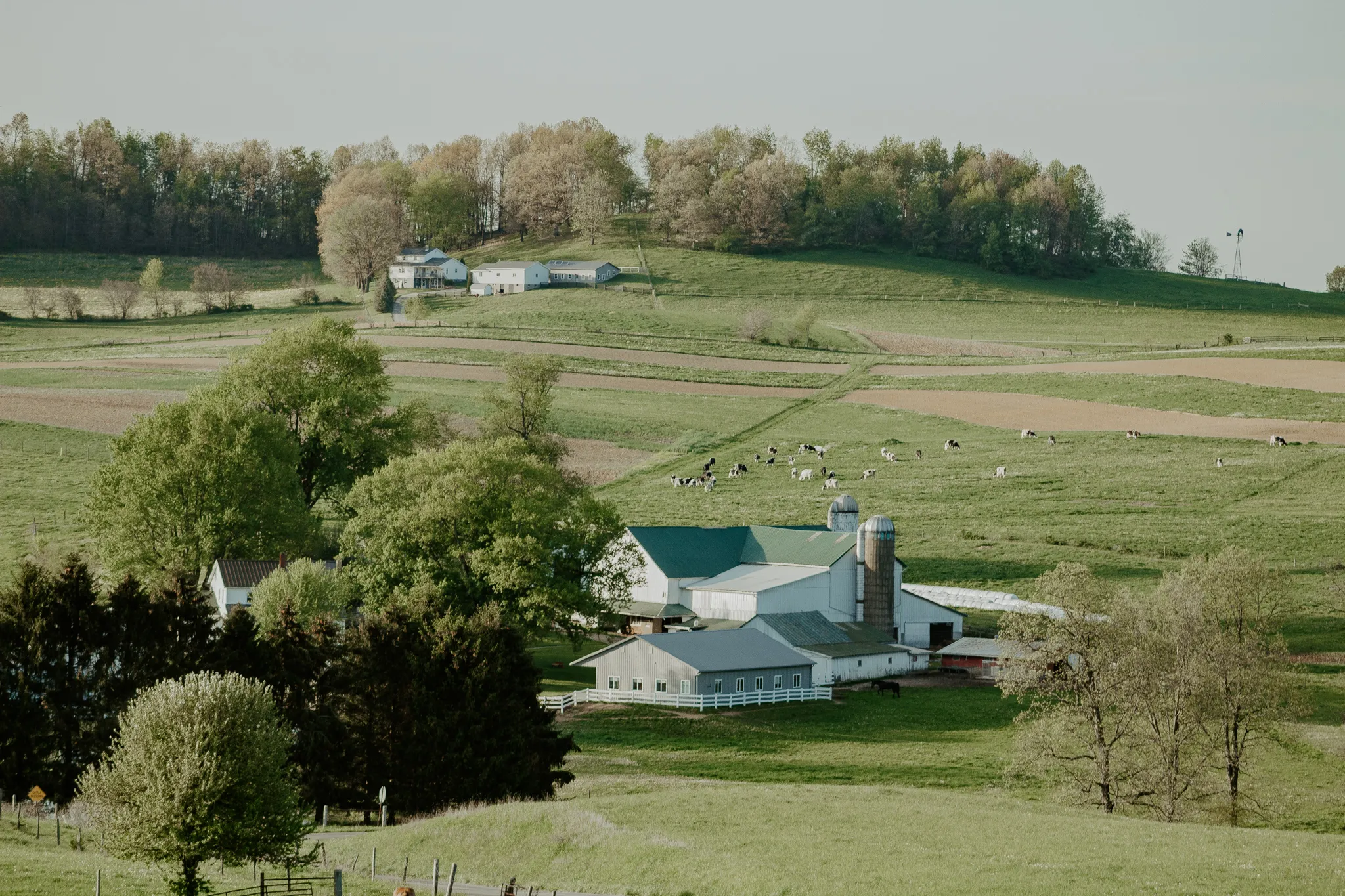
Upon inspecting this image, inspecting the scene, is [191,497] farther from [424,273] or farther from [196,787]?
[424,273]

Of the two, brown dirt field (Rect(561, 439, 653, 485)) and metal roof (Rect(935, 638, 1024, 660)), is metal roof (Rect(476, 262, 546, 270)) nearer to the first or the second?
brown dirt field (Rect(561, 439, 653, 485))

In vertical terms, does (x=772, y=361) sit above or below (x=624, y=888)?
above

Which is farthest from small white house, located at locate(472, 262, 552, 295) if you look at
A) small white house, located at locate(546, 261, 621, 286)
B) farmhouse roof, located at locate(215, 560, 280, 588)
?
farmhouse roof, located at locate(215, 560, 280, 588)

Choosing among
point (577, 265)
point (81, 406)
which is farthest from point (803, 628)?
point (577, 265)

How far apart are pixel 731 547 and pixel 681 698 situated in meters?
15.7

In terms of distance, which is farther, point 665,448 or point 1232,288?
point 1232,288

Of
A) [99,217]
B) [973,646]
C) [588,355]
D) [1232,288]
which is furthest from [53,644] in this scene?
[1232,288]

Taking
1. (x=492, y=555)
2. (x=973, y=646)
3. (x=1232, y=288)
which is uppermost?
(x=1232, y=288)

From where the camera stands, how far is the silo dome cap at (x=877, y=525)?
63.7m

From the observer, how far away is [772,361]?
→ 117688 mm

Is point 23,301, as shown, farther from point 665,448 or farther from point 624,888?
point 624,888

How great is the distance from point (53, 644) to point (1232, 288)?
168 meters

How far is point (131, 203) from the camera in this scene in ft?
609

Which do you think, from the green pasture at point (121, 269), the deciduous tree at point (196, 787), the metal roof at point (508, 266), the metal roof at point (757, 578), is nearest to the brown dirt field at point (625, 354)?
the metal roof at point (508, 266)
